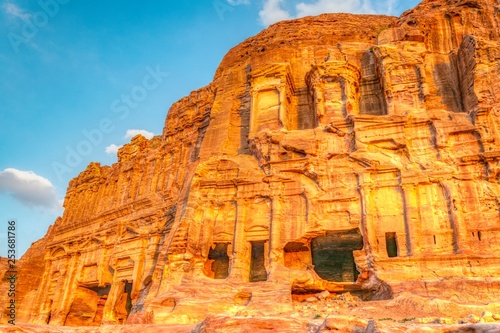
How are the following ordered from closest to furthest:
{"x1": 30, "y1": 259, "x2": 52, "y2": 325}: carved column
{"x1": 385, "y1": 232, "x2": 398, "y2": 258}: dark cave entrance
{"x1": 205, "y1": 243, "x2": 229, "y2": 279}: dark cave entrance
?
{"x1": 385, "y1": 232, "x2": 398, "y2": 258}: dark cave entrance, {"x1": 205, "y1": 243, "x2": 229, "y2": 279}: dark cave entrance, {"x1": 30, "y1": 259, "x2": 52, "y2": 325}: carved column

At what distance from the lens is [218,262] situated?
20969 mm

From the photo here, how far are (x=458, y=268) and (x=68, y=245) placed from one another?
28.5 meters

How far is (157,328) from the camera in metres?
11.8

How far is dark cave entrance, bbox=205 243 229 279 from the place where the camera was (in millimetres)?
20359

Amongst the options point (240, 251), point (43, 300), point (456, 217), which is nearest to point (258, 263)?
point (240, 251)


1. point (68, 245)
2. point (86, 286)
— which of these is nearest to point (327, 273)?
point (86, 286)

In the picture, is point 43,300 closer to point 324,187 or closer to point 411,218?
point 324,187

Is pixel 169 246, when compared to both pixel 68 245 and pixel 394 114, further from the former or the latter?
pixel 68 245

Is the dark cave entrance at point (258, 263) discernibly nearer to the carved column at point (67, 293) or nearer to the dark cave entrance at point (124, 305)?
the dark cave entrance at point (124, 305)

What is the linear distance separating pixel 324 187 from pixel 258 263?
15.6ft

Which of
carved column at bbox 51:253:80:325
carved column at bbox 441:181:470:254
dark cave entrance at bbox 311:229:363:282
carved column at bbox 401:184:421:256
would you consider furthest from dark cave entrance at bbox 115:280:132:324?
carved column at bbox 441:181:470:254

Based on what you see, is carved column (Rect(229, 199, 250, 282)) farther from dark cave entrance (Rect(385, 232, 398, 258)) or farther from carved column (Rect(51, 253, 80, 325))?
carved column (Rect(51, 253, 80, 325))

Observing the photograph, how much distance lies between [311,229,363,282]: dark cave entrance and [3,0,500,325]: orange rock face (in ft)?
0.22

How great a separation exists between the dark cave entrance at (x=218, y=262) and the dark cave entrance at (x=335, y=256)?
165 inches
